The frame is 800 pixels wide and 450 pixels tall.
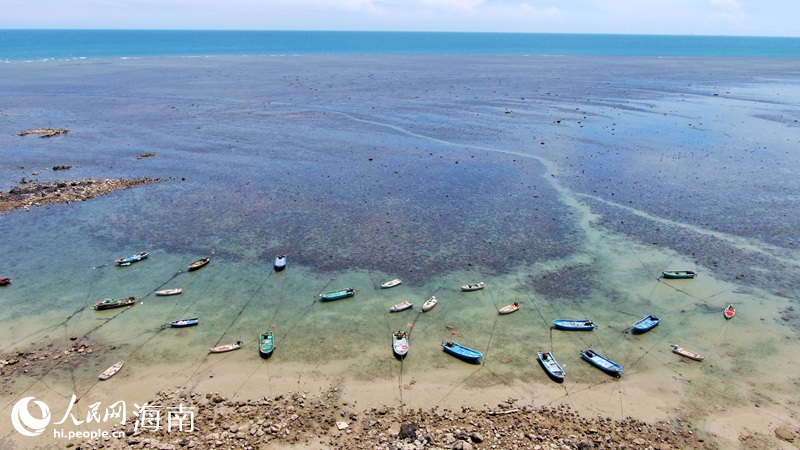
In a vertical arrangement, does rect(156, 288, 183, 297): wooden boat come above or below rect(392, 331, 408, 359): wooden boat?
above

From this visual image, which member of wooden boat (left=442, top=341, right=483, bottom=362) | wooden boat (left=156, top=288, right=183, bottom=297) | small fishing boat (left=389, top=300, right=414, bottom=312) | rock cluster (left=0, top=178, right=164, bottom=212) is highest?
rock cluster (left=0, top=178, right=164, bottom=212)

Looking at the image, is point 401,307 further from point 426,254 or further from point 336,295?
point 426,254

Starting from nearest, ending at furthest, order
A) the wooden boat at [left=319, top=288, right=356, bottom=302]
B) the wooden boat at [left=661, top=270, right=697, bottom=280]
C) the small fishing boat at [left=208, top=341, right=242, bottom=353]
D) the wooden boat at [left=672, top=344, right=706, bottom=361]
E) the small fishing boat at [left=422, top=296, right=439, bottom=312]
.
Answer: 1. the wooden boat at [left=672, top=344, right=706, bottom=361]
2. the small fishing boat at [left=208, top=341, right=242, bottom=353]
3. the small fishing boat at [left=422, top=296, right=439, bottom=312]
4. the wooden boat at [left=319, top=288, right=356, bottom=302]
5. the wooden boat at [left=661, top=270, right=697, bottom=280]

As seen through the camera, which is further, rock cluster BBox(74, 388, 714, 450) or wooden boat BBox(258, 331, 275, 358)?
wooden boat BBox(258, 331, 275, 358)

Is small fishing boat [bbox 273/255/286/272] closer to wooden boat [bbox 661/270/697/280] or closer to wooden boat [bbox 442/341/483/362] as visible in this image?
wooden boat [bbox 442/341/483/362]

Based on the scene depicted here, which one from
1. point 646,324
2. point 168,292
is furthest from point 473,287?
point 168,292

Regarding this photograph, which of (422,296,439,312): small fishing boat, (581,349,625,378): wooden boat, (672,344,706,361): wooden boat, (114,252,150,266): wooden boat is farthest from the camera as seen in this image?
(114,252,150,266): wooden boat

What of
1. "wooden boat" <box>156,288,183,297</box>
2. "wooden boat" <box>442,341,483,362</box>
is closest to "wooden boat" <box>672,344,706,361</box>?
"wooden boat" <box>442,341,483,362</box>

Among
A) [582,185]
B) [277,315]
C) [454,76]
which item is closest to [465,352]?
[277,315]
